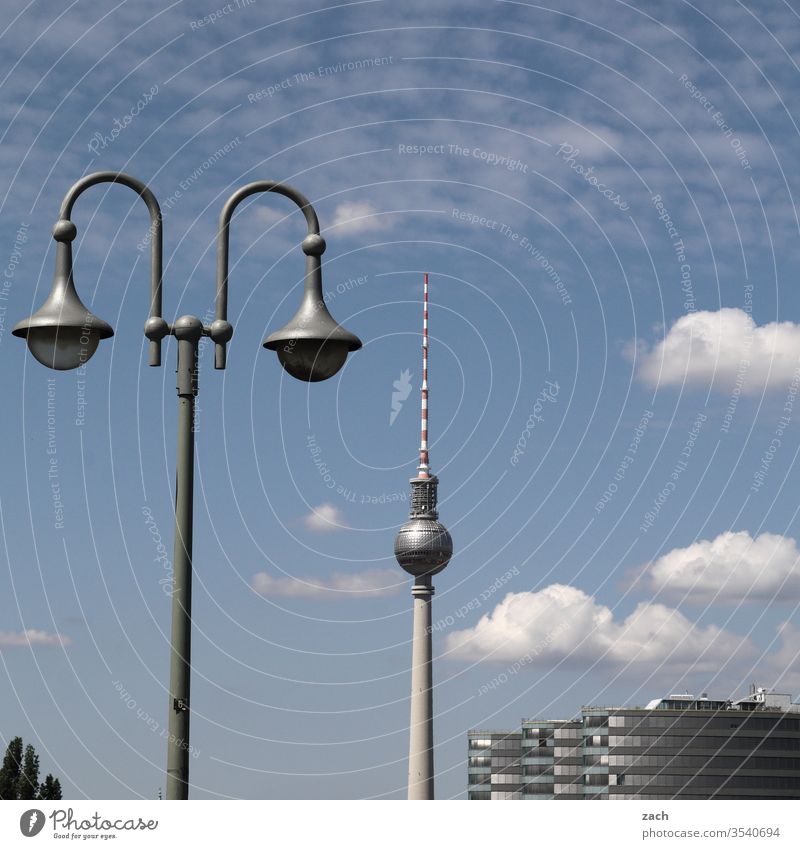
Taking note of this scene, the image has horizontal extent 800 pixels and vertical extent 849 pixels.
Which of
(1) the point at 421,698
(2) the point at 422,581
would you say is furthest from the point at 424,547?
(1) the point at 421,698

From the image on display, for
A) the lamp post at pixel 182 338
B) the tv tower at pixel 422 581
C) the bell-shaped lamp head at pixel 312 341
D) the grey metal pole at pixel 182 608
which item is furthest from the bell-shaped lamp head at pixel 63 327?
the tv tower at pixel 422 581

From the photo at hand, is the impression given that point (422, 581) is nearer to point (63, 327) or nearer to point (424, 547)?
point (424, 547)

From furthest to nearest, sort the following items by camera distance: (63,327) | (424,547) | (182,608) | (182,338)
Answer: (424,547) → (63,327) → (182,338) → (182,608)

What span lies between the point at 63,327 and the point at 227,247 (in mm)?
1821

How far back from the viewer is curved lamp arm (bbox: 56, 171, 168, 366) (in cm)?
1474

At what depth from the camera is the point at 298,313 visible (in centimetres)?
1570

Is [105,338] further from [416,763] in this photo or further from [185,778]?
[416,763]

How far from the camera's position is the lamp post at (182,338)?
14.1 m

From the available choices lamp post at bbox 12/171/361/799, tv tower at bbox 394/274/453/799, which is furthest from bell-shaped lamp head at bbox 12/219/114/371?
tv tower at bbox 394/274/453/799

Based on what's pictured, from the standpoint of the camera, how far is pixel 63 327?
15.4 meters
